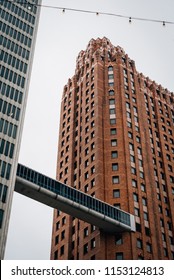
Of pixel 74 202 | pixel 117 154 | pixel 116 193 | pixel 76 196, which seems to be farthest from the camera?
pixel 117 154

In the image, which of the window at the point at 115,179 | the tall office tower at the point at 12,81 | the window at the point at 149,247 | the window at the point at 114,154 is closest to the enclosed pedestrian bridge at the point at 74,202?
the window at the point at 149,247

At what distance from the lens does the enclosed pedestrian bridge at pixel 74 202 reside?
65.0 meters

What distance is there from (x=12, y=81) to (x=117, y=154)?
22.6 m

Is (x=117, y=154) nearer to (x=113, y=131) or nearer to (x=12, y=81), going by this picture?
(x=113, y=131)

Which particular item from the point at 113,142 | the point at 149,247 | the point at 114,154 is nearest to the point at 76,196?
the point at 114,154

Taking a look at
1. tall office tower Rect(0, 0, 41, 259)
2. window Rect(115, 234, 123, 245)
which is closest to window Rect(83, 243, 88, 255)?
window Rect(115, 234, 123, 245)

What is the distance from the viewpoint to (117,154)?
2985 inches

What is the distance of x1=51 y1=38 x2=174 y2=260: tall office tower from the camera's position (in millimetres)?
68812

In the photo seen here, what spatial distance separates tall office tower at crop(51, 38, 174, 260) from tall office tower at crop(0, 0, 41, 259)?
703 inches

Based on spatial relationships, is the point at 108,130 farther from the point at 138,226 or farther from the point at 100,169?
the point at 138,226

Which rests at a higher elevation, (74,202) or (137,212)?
(74,202)

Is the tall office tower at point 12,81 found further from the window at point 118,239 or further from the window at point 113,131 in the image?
the window at point 113,131

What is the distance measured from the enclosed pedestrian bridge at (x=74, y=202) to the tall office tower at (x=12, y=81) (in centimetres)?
603

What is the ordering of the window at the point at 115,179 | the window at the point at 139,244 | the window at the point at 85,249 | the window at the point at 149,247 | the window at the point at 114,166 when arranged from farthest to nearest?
the window at the point at 114,166, the window at the point at 115,179, the window at the point at 85,249, the window at the point at 149,247, the window at the point at 139,244
